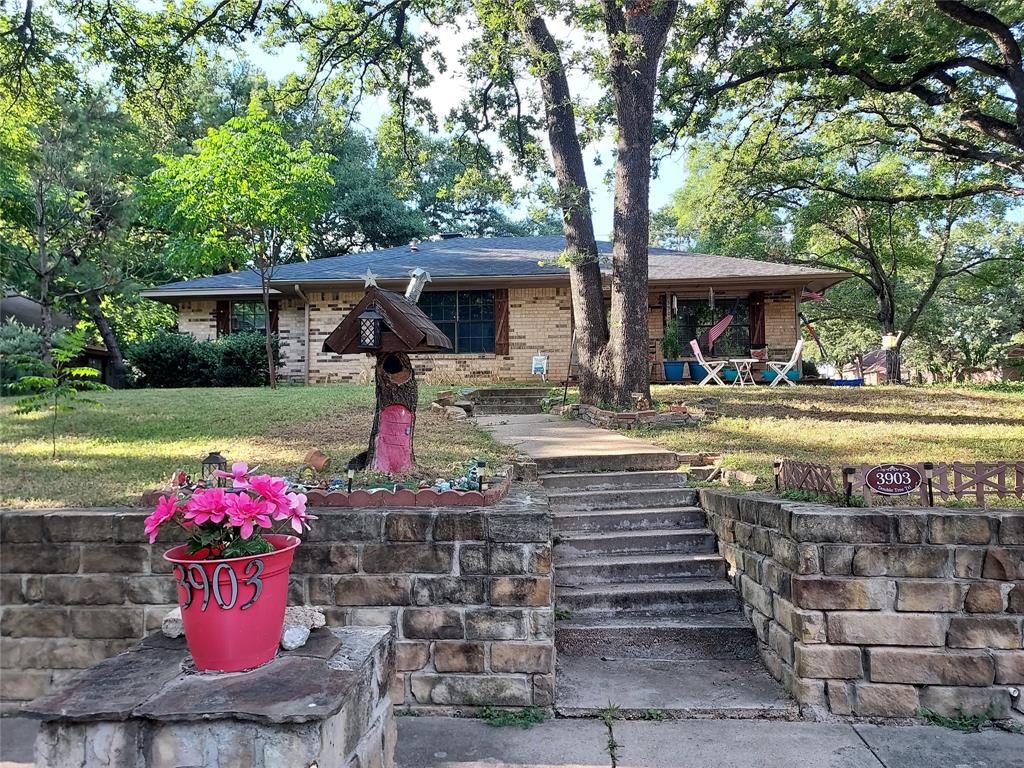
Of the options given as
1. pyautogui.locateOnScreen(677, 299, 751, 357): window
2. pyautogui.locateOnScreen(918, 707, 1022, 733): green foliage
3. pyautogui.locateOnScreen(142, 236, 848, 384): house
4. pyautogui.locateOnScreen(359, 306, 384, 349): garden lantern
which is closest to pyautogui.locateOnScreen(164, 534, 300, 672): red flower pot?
pyautogui.locateOnScreen(359, 306, 384, 349): garden lantern

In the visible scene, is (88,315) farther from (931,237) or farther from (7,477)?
(931,237)

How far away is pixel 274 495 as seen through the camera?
2133 millimetres

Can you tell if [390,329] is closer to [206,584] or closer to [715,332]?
[206,584]

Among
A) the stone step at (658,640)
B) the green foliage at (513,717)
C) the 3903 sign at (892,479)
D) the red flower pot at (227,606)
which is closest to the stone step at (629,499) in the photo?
the stone step at (658,640)

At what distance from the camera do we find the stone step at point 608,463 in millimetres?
5562

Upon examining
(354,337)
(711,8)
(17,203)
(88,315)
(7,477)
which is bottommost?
(7,477)

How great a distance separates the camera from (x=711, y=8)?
9594 millimetres

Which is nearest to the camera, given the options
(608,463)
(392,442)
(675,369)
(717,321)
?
(392,442)

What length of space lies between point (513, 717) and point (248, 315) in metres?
14.2

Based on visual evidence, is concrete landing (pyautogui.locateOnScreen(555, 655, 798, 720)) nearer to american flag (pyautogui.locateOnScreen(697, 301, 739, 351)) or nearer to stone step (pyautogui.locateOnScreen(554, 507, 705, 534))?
stone step (pyautogui.locateOnScreen(554, 507, 705, 534))

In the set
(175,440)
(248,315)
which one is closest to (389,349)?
(175,440)

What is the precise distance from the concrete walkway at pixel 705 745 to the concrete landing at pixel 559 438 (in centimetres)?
279

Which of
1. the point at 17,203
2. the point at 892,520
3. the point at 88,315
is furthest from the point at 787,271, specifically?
the point at 88,315

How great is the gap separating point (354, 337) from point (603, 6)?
7.14 meters
